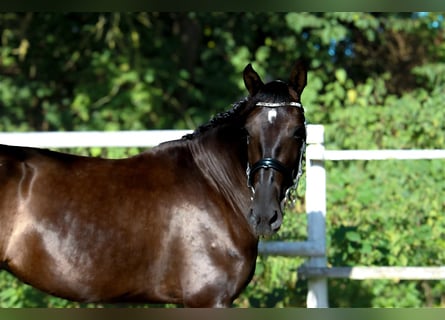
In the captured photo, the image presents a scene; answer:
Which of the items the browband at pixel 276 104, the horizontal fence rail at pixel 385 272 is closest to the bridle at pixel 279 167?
the browband at pixel 276 104

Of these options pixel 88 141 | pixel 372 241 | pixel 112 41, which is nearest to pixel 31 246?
pixel 88 141

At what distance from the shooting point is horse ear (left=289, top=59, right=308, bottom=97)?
3.76 meters

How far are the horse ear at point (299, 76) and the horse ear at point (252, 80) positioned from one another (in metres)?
0.18

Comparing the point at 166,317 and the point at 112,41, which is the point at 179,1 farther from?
the point at 112,41

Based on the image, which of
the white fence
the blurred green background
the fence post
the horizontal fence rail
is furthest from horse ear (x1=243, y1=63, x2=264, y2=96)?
the blurred green background

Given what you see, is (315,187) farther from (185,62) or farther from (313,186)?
(185,62)

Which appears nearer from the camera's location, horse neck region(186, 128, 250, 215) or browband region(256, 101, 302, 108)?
browband region(256, 101, 302, 108)

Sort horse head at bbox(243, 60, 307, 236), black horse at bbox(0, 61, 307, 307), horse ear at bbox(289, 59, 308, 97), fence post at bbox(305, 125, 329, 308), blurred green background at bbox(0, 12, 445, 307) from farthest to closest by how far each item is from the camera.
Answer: blurred green background at bbox(0, 12, 445, 307) → fence post at bbox(305, 125, 329, 308) → horse ear at bbox(289, 59, 308, 97) → black horse at bbox(0, 61, 307, 307) → horse head at bbox(243, 60, 307, 236)

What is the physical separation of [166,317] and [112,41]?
402 inches

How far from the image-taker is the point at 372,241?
5969 millimetres

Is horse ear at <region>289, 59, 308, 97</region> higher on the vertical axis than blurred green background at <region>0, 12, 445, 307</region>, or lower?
lower

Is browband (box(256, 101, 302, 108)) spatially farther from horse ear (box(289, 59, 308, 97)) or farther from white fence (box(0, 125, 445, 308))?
white fence (box(0, 125, 445, 308))

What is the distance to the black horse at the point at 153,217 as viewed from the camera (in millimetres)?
3520

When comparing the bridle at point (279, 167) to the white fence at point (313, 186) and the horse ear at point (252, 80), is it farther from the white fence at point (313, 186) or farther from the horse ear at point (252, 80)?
the white fence at point (313, 186)
